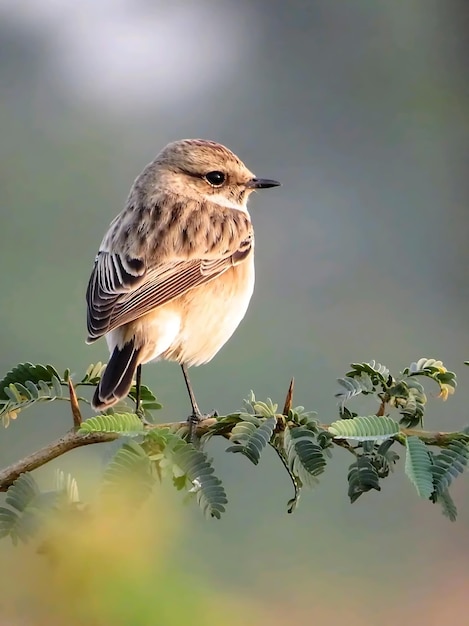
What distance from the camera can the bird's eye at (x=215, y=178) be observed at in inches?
120

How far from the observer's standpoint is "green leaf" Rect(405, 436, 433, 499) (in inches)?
55.2

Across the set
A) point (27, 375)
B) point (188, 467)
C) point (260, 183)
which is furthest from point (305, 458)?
point (260, 183)

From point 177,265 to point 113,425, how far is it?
1237 millimetres

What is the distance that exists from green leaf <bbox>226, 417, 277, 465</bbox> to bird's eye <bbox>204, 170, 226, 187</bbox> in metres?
1.63

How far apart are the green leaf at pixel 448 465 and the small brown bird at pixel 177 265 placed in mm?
752

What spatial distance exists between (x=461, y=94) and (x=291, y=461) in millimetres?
8661

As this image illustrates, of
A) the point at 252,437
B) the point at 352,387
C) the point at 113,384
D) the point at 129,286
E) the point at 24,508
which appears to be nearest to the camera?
the point at 24,508

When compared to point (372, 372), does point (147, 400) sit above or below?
below

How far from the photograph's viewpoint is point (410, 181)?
9.28 m

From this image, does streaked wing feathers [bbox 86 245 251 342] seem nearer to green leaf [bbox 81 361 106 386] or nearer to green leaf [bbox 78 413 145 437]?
green leaf [bbox 81 361 106 386]

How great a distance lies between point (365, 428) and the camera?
146cm

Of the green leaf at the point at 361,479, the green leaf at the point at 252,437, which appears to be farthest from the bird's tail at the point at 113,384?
the green leaf at the point at 361,479

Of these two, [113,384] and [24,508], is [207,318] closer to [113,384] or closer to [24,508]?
[113,384]

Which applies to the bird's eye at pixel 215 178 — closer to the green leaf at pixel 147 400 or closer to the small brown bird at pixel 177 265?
the small brown bird at pixel 177 265
